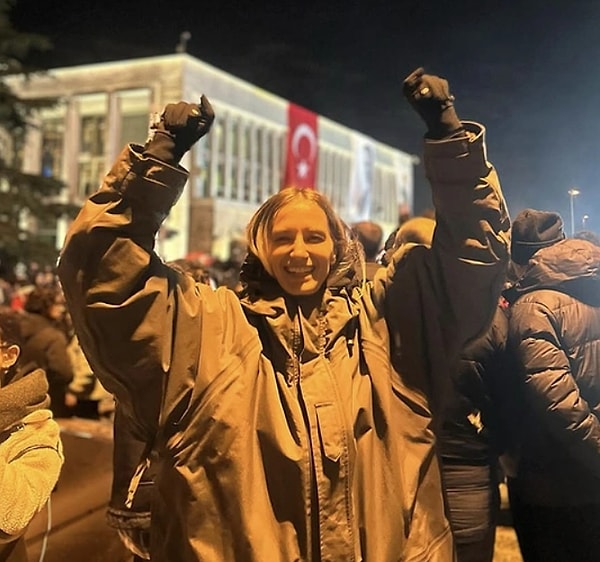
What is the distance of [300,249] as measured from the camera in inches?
66.7

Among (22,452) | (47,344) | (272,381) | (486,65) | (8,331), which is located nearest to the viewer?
(272,381)

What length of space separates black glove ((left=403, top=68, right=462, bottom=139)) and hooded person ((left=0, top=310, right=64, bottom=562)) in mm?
1232

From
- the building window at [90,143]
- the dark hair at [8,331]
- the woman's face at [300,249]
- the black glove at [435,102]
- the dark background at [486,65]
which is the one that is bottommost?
the dark hair at [8,331]

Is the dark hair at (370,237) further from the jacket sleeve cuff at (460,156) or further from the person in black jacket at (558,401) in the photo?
the jacket sleeve cuff at (460,156)

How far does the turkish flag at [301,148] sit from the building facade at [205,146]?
0.69m

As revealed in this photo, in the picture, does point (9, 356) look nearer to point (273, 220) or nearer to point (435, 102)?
point (273, 220)

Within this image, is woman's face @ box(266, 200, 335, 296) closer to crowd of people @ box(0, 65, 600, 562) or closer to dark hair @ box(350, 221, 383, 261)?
crowd of people @ box(0, 65, 600, 562)

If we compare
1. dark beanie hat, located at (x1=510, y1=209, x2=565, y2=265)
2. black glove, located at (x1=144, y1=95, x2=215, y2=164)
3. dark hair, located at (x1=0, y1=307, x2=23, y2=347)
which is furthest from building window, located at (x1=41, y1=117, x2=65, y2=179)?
black glove, located at (x1=144, y1=95, x2=215, y2=164)

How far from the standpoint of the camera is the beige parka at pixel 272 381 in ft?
4.91

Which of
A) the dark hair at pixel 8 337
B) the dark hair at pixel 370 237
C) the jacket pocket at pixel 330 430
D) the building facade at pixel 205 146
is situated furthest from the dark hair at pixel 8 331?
the building facade at pixel 205 146

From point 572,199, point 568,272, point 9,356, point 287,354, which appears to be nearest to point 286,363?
point 287,354

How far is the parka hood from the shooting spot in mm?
2455

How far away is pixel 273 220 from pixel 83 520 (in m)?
2.44

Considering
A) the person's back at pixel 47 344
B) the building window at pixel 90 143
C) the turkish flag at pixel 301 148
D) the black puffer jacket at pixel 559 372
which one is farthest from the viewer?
the turkish flag at pixel 301 148
